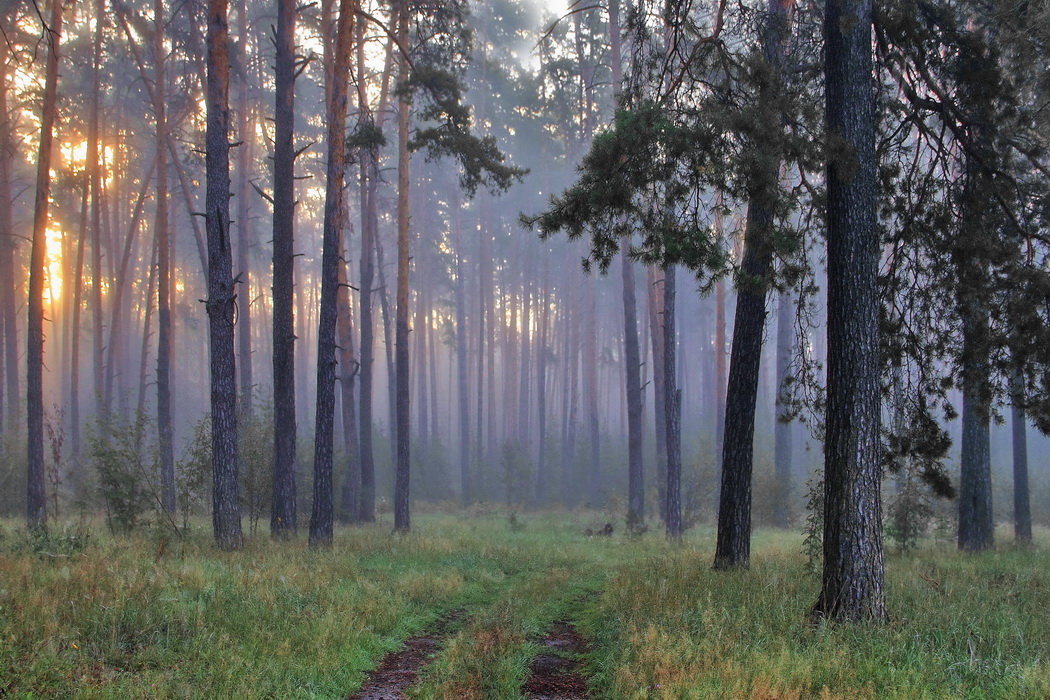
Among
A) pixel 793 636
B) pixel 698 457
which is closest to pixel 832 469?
pixel 793 636

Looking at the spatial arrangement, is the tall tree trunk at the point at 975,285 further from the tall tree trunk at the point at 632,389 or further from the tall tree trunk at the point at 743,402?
the tall tree trunk at the point at 632,389

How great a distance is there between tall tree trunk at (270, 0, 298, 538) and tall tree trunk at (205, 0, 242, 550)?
238cm

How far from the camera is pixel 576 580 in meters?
11.5

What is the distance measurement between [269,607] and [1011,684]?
628cm

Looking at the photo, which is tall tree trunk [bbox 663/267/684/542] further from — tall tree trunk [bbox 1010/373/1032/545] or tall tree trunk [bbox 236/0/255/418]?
tall tree trunk [bbox 236/0/255/418]

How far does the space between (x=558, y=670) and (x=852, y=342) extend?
13.6ft

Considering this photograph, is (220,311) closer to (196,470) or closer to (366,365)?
(196,470)

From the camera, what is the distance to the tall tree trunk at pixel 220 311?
11.8 m

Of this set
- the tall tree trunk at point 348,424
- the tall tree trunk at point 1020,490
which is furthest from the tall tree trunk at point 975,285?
the tall tree trunk at point 348,424

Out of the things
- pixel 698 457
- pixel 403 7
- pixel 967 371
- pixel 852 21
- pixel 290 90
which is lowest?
pixel 698 457

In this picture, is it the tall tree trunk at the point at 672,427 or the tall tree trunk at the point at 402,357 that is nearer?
the tall tree trunk at the point at 672,427

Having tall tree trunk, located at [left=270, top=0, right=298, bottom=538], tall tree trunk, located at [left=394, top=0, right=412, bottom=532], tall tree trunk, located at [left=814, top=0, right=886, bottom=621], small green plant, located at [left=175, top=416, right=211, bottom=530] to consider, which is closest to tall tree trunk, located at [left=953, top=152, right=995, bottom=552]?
tall tree trunk, located at [left=814, top=0, right=886, bottom=621]

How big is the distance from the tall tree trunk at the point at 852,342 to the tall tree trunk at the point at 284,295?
1038 centimetres

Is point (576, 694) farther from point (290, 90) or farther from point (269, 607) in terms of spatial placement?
point (290, 90)
